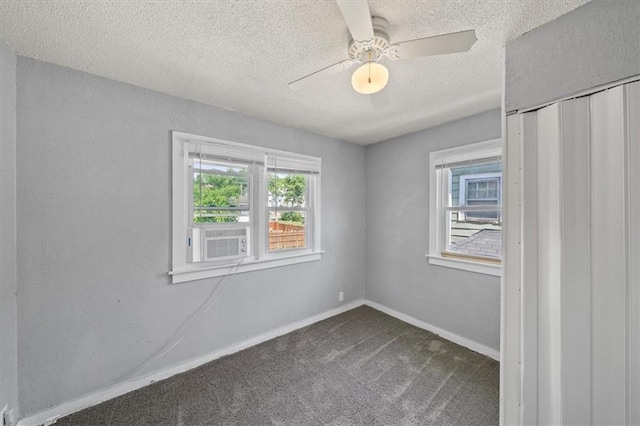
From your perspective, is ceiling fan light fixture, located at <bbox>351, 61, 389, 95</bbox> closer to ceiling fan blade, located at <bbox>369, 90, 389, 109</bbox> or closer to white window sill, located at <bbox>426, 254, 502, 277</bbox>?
ceiling fan blade, located at <bbox>369, 90, 389, 109</bbox>

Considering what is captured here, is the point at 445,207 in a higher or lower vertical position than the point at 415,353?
higher

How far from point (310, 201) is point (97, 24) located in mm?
2264

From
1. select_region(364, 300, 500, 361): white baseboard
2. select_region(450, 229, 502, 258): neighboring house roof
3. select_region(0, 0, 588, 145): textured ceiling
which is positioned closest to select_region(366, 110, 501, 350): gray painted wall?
select_region(364, 300, 500, 361): white baseboard

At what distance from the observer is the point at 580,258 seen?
3.81ft

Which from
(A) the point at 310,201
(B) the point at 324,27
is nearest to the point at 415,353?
(A) the point at 310,201

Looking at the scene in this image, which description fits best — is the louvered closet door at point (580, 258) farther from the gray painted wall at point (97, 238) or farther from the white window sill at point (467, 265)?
the gray painted wall at point (97, 238)

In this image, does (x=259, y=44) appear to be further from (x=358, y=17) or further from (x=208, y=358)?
(x=208, y=358)

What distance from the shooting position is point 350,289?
11.4 ft

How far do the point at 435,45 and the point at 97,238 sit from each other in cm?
242

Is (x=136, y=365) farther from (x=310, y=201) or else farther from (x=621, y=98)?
(x=621, y=98)

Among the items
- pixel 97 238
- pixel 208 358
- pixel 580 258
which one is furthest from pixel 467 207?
pixel 97 238

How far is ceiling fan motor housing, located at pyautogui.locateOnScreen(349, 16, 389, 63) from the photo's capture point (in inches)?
48.7

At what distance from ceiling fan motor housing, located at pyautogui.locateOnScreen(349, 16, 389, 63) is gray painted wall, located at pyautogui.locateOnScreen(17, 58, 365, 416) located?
1559mm

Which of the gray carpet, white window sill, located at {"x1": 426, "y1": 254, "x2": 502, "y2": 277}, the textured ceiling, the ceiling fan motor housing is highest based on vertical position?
the textured ceiling
